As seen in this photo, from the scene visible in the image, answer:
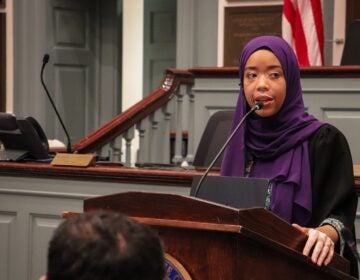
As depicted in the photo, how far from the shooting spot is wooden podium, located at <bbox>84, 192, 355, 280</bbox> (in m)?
1.49

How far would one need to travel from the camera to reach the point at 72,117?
693cm

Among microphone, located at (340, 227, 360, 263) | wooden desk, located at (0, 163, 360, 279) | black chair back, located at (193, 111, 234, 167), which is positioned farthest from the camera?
black chair back, located at (193, 111, 234, 167)

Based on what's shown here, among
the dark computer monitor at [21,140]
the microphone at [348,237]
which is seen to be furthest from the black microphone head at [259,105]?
the dark computer monitor at [21,140]

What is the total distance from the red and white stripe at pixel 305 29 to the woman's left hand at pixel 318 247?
3127 millimetres

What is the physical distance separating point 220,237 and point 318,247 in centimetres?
29

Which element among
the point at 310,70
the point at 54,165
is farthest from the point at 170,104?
the point at 54,165

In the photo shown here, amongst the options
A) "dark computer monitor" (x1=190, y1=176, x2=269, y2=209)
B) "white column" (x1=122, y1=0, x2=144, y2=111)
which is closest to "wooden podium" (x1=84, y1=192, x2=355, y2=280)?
"dark computer monitor" (x1=190, y1=176, x2=269, y2=209)

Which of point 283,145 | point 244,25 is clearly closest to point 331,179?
point 283,145

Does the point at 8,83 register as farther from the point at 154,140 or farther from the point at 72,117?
the point at 154,140

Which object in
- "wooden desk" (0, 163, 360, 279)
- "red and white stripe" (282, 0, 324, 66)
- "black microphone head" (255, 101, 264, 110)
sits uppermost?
"red and white stripe" (282, 0, 324, 66)

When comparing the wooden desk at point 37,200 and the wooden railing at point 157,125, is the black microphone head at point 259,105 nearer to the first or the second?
the wooden desk at point 37,200

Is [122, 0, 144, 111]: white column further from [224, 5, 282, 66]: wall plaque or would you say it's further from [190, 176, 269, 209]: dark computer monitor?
[190, 176, 269, 209]: dark computer monitor

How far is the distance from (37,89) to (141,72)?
1097mm

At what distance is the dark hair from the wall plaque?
204 inches
